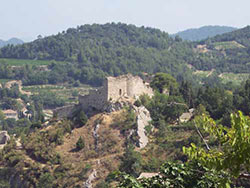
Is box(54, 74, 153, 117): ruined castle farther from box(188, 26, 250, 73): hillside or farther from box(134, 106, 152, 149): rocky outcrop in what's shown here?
box(188, 26, 250, 73): hillside

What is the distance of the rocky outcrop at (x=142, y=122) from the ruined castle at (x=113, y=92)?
71.3 inches

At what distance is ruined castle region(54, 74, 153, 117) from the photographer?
136 ft

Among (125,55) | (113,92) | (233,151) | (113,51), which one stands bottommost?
(113,92)

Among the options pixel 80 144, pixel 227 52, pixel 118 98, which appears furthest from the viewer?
pixel 227 52

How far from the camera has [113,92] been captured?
41.5 metres

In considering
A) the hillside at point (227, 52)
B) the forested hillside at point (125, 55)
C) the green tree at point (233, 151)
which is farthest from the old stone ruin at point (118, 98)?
the hillside at point (227, 52)

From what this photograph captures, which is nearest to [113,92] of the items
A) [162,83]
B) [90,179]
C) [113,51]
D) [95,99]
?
[95,99]

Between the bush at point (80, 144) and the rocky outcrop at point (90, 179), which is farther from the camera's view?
the bush at point (80, 144)

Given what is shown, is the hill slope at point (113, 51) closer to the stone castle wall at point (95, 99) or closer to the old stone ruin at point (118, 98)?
the stone castle wall at point (95, 99)

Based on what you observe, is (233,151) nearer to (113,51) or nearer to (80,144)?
(80,144)

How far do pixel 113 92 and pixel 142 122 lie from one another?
3901mm

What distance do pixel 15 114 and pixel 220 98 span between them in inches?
2394

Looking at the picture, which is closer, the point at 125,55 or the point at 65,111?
the point at 65,111

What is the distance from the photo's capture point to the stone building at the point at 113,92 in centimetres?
4129
